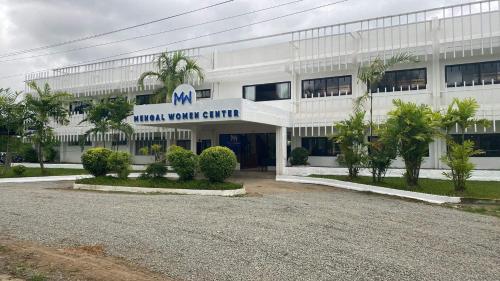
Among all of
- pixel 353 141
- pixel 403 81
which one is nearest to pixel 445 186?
pixel 353 141

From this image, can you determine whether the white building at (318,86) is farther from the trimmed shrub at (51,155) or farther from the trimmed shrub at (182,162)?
the trimmed shrub at (51,155)

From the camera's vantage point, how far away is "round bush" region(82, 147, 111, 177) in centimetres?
1831

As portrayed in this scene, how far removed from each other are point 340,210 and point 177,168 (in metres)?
7.55

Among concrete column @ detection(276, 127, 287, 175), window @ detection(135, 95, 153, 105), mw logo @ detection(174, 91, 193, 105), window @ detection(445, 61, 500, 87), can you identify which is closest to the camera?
mw logo @ detection(174, 91, 193, 105)

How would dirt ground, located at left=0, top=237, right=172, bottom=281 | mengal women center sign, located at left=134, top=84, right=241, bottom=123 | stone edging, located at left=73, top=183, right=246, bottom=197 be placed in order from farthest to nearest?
mengal women center sign, located at left=134, top=84, right=241, bottom=123 < stone edging, located at left=73, top=183, right=246, bottom=197 < dirt ground, located at left=0, top=237, right=172, bottom=281

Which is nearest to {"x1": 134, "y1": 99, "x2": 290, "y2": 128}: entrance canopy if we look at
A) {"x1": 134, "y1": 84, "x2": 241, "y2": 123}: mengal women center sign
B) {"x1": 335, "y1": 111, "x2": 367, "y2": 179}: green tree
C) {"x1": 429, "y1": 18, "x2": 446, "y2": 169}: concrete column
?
{"x1": 134, "y1": 84, "x2": 241, "y2": 123}: mengal women center sign

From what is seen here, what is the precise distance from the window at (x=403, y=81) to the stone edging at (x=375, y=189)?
6.65 meters

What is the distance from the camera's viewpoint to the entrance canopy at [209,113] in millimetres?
18125

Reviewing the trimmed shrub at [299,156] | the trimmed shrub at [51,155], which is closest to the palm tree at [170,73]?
the trimmed shrub at [299,156]

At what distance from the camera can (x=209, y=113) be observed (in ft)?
61.2

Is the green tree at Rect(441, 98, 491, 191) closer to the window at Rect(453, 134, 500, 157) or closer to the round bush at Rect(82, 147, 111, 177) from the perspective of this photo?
the window at Rect(453, 134, 500, 157)

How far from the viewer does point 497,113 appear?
742 inches

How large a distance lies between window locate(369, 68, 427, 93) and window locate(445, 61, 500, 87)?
125cm

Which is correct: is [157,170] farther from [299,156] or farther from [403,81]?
[403,81]
